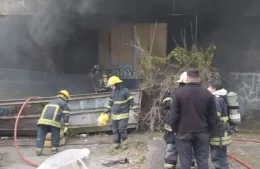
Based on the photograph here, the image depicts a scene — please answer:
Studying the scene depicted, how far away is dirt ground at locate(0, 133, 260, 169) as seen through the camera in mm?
6094

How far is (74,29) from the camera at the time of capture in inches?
485

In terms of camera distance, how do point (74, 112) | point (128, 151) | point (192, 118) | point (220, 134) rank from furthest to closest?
point (74, 112) → point (128, 151) → point (220, 134) → point (192, 118)

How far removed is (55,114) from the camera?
6.96 meters

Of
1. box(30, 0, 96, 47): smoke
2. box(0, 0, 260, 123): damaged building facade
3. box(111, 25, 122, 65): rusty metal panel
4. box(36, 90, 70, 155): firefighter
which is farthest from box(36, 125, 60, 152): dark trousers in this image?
box(30, 0, 96, 47): smoke

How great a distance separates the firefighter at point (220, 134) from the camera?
494 centimetres

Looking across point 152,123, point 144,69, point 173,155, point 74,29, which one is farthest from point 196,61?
point 74,29

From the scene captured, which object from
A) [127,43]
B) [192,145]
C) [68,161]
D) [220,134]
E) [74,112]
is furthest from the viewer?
[127,43]

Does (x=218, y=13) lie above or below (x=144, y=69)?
above

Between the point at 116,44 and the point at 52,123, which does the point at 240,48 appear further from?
the point at 52,123

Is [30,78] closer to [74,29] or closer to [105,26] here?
[74,29]

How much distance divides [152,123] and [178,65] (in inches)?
61.1

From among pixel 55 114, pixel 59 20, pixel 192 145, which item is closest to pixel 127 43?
pixel 59 20

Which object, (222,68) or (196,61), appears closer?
(196,61)

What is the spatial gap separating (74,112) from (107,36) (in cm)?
448
